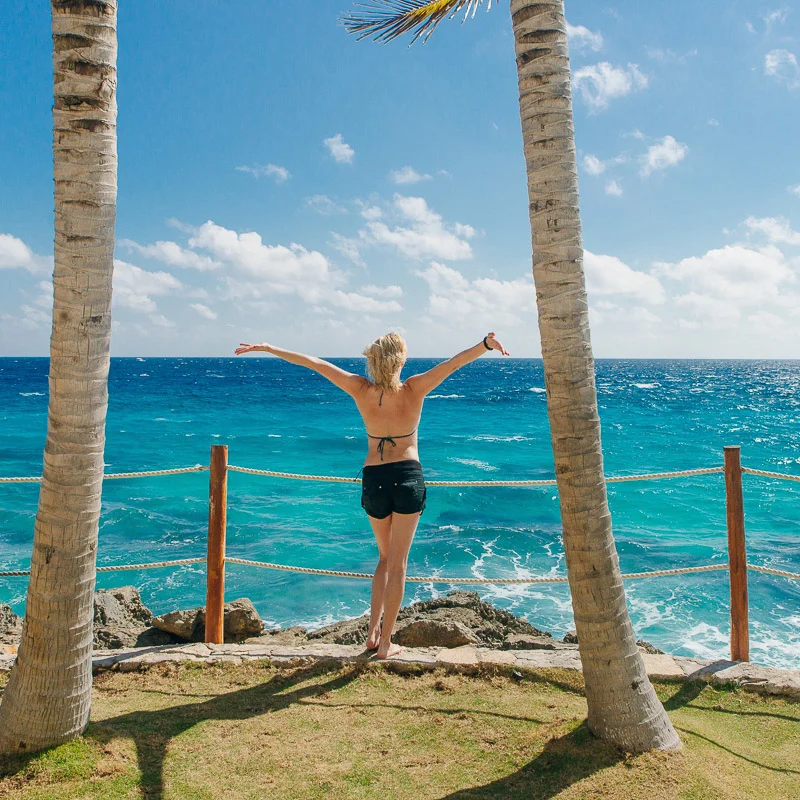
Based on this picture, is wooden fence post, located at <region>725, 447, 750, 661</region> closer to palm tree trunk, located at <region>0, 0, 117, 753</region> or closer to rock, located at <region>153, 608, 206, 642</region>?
palm tree trunk, located at <region>0, 0, 117, 753</region>

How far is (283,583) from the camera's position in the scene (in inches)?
440

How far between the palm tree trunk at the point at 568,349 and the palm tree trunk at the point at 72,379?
76.7 inches

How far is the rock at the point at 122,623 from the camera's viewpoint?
579 centimetres

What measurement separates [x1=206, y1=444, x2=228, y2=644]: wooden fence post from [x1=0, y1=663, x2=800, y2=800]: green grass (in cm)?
53

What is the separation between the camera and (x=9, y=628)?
6.45 meters

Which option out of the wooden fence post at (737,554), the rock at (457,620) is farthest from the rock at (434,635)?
the wooden fence post at (737,554)

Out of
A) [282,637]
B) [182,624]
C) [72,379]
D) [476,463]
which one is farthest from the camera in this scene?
Answer: [476,463]

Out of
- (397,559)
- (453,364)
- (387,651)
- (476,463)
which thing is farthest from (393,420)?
(476,463)

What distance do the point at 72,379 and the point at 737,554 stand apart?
14.0ft

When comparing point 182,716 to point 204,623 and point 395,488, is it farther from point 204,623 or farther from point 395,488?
point 204,623

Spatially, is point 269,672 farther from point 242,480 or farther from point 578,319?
point 242,480

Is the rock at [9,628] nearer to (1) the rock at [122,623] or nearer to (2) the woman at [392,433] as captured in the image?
(1) the rock at [122,623]

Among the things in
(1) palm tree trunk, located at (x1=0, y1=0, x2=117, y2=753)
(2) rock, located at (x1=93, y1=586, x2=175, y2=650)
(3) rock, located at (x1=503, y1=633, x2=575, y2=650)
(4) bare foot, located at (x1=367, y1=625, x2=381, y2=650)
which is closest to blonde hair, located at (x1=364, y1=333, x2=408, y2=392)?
(1) palm tree trunk, located at (x1=0, y1=0, x2=117, y2=753)

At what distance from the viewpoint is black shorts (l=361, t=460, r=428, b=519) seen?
402cm
